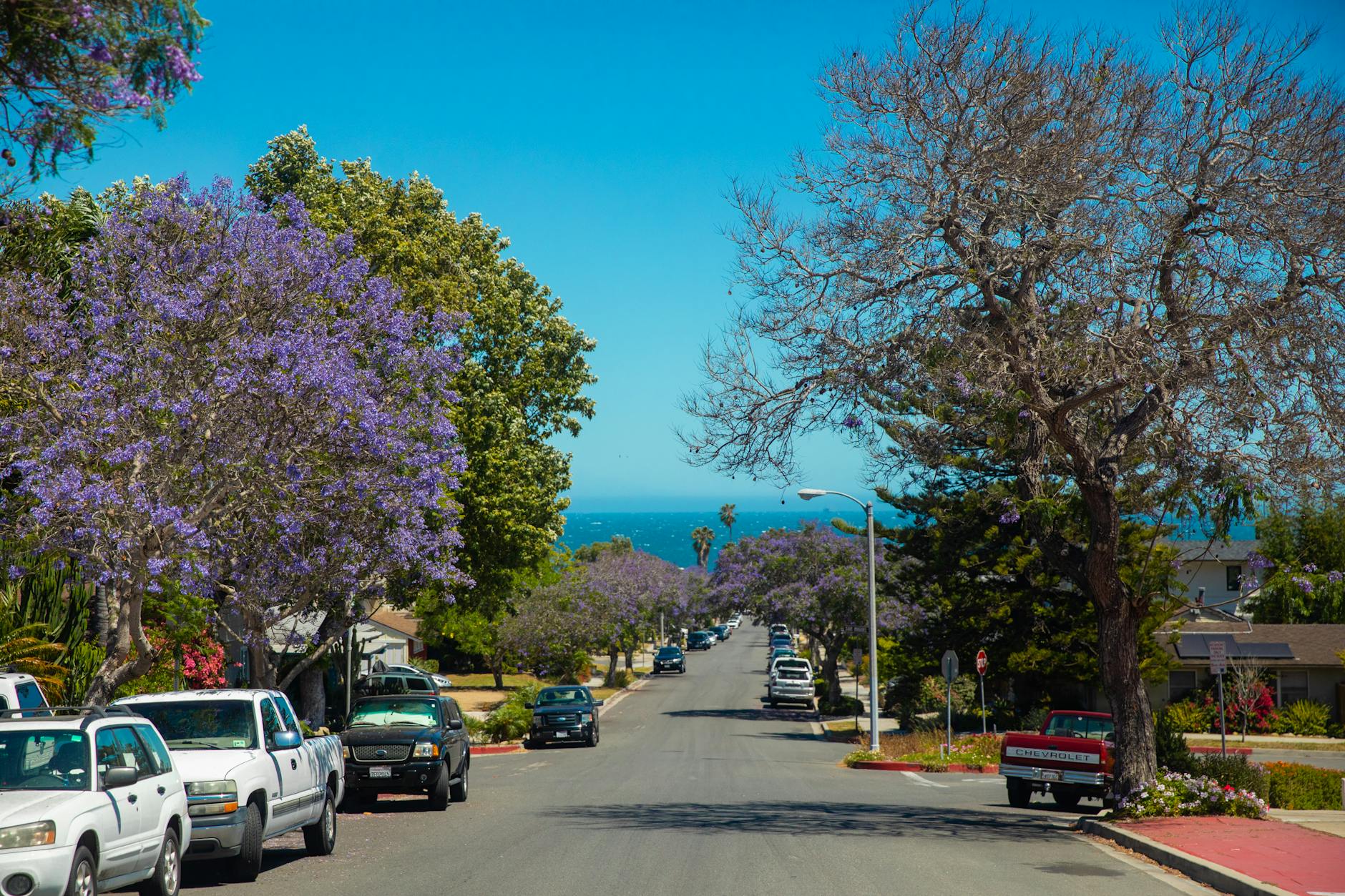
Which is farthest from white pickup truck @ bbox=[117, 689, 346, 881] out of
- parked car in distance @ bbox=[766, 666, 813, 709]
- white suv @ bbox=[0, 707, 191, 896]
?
parked car in distance @ bbox=[766, 666, 813, 709]

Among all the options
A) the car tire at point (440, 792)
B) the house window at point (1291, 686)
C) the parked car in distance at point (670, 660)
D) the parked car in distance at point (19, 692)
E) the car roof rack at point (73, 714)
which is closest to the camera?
the car roof rack at point (73, 714)

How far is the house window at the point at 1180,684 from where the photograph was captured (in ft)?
147

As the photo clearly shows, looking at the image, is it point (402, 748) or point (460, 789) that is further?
point (460, 789)

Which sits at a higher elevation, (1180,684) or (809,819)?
(1180,684)

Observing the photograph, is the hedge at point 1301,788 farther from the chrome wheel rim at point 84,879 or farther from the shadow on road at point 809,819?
the chrome wheel rim at point 84,879

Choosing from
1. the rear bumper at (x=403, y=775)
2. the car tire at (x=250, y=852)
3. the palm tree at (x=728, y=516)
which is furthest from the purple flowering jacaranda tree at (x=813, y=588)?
the palm tree at (x=728, y=516)

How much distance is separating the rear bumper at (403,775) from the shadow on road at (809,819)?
184 cm

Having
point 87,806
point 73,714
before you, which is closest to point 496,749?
point 73,714

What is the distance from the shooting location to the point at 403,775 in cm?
1883

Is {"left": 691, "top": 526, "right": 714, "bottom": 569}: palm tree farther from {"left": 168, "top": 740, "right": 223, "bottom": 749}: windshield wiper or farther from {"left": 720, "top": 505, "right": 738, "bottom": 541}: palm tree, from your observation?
{"left": 168, "top": 740, "right": 223, "bottom": 749}: windshield wiper

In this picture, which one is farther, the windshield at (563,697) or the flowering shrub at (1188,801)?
the windshield at (563,697)

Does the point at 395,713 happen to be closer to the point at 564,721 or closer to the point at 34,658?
the point at 34,658

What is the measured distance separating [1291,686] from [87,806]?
1780 inches

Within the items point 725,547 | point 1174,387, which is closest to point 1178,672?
A: point 725,547
